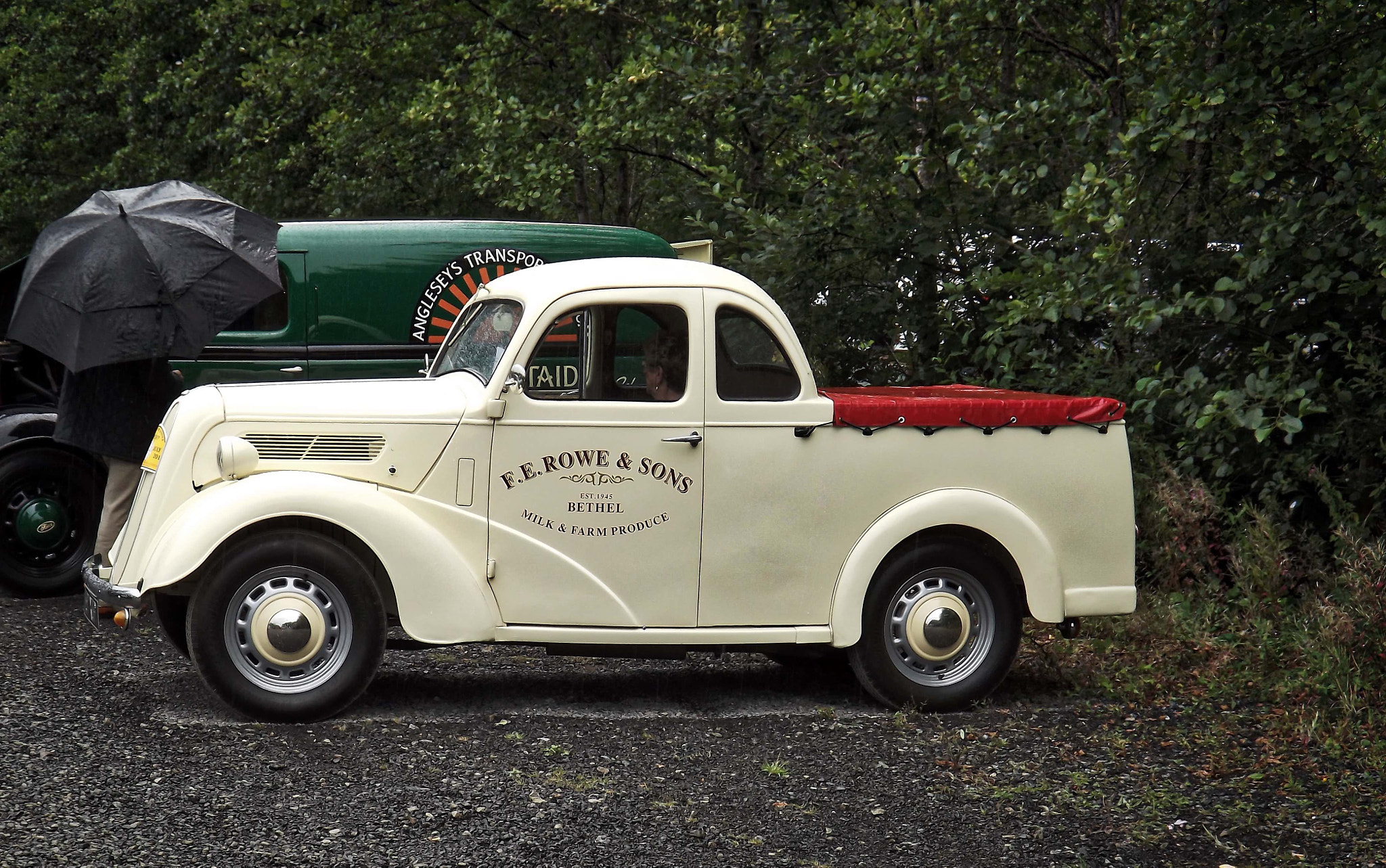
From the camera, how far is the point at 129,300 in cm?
710

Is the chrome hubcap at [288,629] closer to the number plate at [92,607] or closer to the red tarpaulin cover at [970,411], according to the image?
the number plate at [92,607]

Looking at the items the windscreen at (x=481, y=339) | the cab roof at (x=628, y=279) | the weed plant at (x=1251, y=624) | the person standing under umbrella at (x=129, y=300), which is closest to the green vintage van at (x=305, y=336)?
the person standing under umbrella at (x=129, y=300)

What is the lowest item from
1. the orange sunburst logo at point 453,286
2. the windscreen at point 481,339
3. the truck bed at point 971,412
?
the truck bed at point 971,412

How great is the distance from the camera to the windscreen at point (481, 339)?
240 inches

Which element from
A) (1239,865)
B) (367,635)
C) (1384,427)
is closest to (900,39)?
(1384,427)

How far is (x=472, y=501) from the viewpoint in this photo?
231 inches

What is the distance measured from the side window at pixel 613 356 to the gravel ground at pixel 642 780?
141cm

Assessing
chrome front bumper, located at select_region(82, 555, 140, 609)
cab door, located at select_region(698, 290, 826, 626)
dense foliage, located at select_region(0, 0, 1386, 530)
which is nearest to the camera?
chrome front bumper, located at select_region(82, 555, 140, 609)

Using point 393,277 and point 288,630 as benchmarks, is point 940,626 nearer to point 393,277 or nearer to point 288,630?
point 288,630

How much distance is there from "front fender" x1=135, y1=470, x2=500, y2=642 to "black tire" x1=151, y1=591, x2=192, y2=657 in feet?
2.12

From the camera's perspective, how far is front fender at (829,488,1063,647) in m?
6.07

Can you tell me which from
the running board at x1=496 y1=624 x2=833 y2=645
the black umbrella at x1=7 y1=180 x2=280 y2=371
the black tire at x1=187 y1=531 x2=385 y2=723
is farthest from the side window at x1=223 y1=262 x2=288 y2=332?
the running board at x1=496 y1=624 x2=833 y2=645

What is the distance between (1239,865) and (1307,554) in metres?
3.77

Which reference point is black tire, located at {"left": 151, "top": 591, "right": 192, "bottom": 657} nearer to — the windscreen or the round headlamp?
the round headlamp
